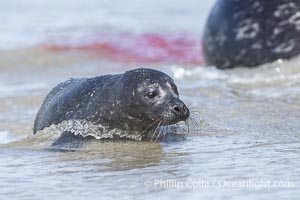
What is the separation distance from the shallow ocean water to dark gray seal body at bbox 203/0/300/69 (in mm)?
116

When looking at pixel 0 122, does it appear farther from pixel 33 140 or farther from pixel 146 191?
pixel 146 191

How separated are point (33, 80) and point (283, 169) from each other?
16.0 feet

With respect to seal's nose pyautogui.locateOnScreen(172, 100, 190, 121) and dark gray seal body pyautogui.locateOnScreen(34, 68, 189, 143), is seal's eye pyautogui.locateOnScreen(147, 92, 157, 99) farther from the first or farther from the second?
seal's nose pyautogui.locateOnScreen(172, 100, 190, 121)

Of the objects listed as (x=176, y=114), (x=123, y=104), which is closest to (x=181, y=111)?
(x=176, y=114)

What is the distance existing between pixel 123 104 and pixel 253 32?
267cm

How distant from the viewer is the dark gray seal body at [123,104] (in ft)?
16.2

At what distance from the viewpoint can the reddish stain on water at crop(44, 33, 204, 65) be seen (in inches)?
381

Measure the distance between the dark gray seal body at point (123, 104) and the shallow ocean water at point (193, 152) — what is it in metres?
0.14

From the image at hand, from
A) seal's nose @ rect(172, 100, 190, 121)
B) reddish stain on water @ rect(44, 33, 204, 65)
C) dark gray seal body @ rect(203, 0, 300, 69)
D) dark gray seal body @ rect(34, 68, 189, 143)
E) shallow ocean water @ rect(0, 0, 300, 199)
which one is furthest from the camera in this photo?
reddish stain on water @ rect(44, 33, 204, 65)

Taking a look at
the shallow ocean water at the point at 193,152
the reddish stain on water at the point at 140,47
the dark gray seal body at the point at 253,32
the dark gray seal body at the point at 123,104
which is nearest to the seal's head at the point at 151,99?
the dark gray seal body at the point at 123,104

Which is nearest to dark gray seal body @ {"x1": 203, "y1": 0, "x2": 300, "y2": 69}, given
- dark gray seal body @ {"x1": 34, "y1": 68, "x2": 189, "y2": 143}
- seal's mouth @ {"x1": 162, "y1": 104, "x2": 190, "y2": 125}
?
dark gray seal body @ {"x1": 34, "y1": 68, "x2": 189, "y2": 143}

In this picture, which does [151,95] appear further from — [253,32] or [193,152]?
[253,32]

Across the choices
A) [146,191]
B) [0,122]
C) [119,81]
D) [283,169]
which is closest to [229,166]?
[283,169]

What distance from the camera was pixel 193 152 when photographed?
15.2 ft
